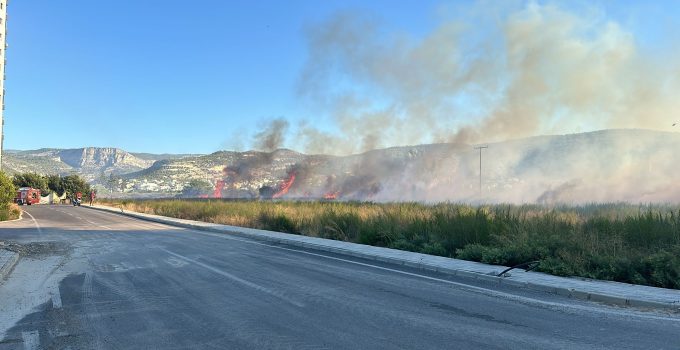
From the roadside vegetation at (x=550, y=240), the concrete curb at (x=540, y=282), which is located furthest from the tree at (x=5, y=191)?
the concrete curb at (x=540, y=282)

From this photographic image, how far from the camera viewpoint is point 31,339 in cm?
481

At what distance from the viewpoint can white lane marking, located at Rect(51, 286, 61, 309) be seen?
20.7ft

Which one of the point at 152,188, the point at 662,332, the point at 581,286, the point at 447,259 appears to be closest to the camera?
the point at 662,332

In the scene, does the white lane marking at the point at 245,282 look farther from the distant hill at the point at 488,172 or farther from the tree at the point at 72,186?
the tree at the point at 72,186

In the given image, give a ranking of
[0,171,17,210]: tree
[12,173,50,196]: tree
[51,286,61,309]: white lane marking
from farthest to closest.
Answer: [12,173,50,196]: tree, [0,171,17,210]: tree, [51,286,61,309]: white lane marking

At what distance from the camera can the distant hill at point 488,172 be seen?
5191 centimetres

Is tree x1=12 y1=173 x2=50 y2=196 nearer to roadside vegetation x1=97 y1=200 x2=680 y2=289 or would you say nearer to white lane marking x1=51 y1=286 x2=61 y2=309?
roadside vegetation x1=97 y1=200 x2=680 y2=289

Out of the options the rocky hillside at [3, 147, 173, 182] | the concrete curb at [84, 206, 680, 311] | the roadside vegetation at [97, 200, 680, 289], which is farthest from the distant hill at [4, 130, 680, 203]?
the concrete curb at [84, 206, 680, 311]

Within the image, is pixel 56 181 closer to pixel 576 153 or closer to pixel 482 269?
pixel 576 153

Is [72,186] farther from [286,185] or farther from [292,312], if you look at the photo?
[292,312]

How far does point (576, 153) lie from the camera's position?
234 ft

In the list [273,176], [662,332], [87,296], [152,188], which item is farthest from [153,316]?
[152,188]

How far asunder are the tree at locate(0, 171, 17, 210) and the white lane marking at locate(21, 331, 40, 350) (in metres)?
26.1

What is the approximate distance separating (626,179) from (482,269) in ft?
173
